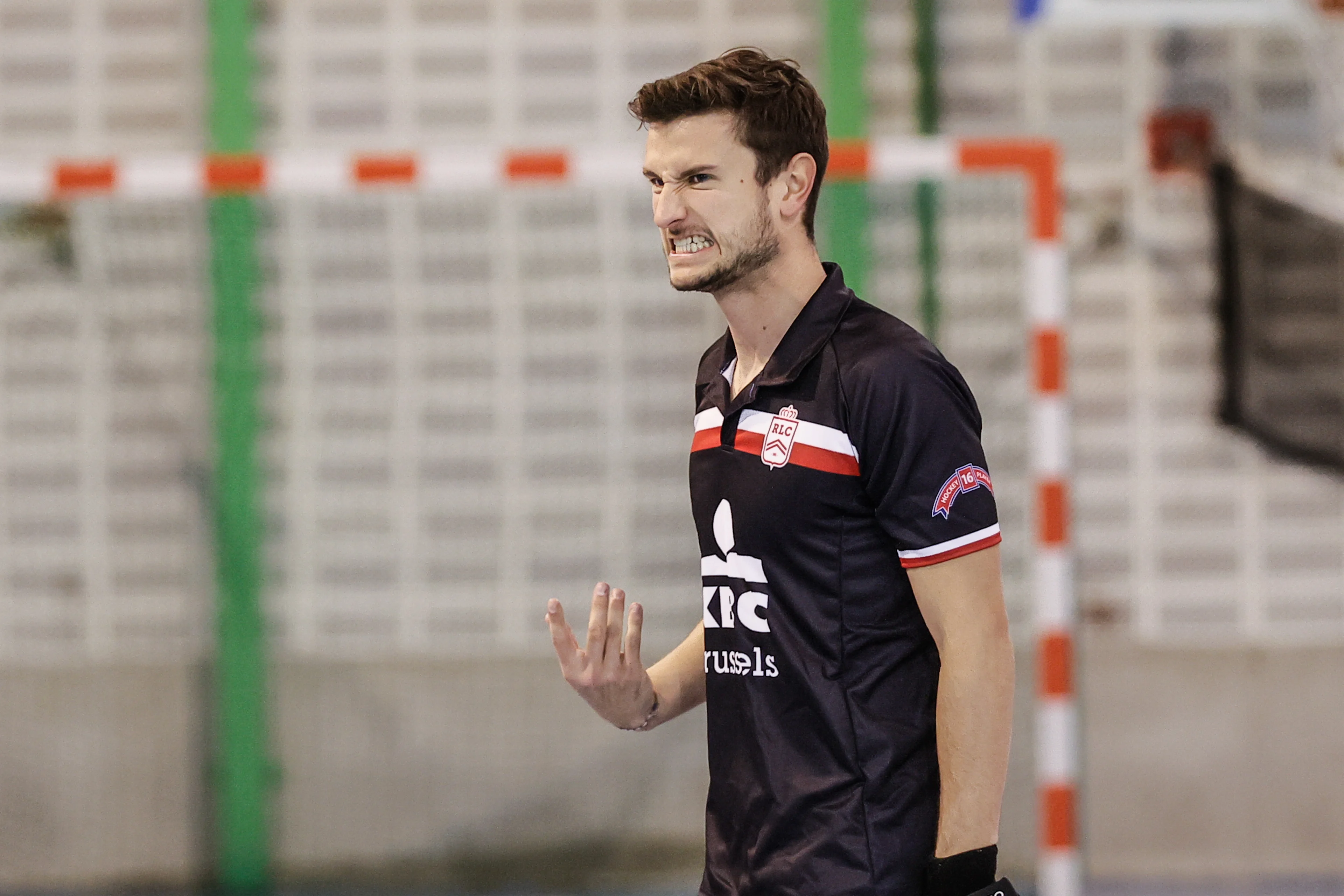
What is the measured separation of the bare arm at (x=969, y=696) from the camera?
5.89ft

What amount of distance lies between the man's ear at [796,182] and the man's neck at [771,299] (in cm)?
6

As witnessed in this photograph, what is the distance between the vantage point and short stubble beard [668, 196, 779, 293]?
6.53ft

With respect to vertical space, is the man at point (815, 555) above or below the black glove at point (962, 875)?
above

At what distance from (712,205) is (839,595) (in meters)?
0.59

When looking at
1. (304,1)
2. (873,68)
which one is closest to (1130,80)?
(873,68)

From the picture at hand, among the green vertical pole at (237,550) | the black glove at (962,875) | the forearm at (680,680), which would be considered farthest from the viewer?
the green vertical pole at (237,550)

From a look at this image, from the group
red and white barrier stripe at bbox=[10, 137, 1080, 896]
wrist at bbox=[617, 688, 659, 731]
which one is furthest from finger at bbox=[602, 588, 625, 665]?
red and white barrier stripe at bbox=[10, 137, 1080, 896]

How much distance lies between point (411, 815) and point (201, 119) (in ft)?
8.91

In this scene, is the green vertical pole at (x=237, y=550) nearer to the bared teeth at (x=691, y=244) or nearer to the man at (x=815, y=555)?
the man at (x=815, y=555)

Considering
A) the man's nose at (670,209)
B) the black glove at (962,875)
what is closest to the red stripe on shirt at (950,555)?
the black glove at (962,875)

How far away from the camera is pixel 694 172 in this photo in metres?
1.99

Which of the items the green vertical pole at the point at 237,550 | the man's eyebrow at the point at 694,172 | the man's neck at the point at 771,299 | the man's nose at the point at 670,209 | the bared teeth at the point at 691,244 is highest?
the man's eyebrow at the point at 694,172

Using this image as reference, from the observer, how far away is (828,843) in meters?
1.87

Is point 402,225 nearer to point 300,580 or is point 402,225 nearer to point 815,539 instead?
point 300,580
